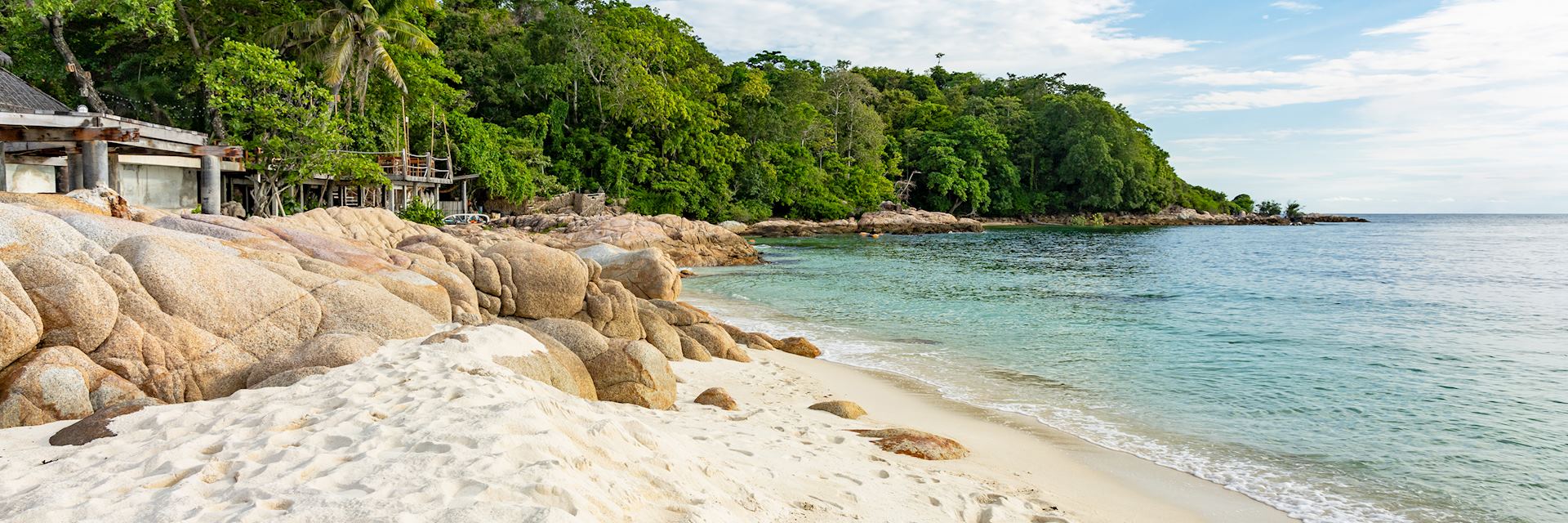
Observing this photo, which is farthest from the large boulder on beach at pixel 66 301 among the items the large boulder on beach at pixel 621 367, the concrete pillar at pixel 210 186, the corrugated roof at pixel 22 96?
the concrete pillar at pixel 210 186

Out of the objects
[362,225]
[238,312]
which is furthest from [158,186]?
[238,312]

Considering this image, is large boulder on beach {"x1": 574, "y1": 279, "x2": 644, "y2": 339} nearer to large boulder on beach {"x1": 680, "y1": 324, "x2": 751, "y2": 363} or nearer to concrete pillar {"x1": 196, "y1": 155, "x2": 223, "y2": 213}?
large boulder on beach {"x1": 680, "y1": 324, "x2": 751, "y2": 363}

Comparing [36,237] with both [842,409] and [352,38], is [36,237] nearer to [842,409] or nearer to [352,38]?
[842,409]

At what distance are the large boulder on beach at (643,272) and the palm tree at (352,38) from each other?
16.8 metres

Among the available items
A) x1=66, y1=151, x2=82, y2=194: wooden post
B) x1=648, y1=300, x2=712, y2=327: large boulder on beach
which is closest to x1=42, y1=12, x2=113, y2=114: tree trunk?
x1=66, y1=151, x2=82, y2=194: wooden post

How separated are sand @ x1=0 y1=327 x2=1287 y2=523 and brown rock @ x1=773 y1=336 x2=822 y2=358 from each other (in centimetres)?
422

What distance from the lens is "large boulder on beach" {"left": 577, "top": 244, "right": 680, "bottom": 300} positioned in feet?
Answer: 49.9

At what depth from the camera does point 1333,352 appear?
12.7 meters

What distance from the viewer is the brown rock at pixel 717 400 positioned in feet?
25.4

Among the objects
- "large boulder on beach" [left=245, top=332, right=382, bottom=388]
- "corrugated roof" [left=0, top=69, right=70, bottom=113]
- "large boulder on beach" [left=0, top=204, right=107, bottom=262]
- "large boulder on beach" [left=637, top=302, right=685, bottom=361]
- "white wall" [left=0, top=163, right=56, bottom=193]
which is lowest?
"large boulder on beach" [left=637, top=302, right=685, bottom=361]

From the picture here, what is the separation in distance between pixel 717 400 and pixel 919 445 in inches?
80.9

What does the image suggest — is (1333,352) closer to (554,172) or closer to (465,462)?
(465,462)

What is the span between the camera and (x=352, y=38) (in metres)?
28.9

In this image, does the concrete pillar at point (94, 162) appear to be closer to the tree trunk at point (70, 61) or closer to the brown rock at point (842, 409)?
the brown rock at point (842, 409)
